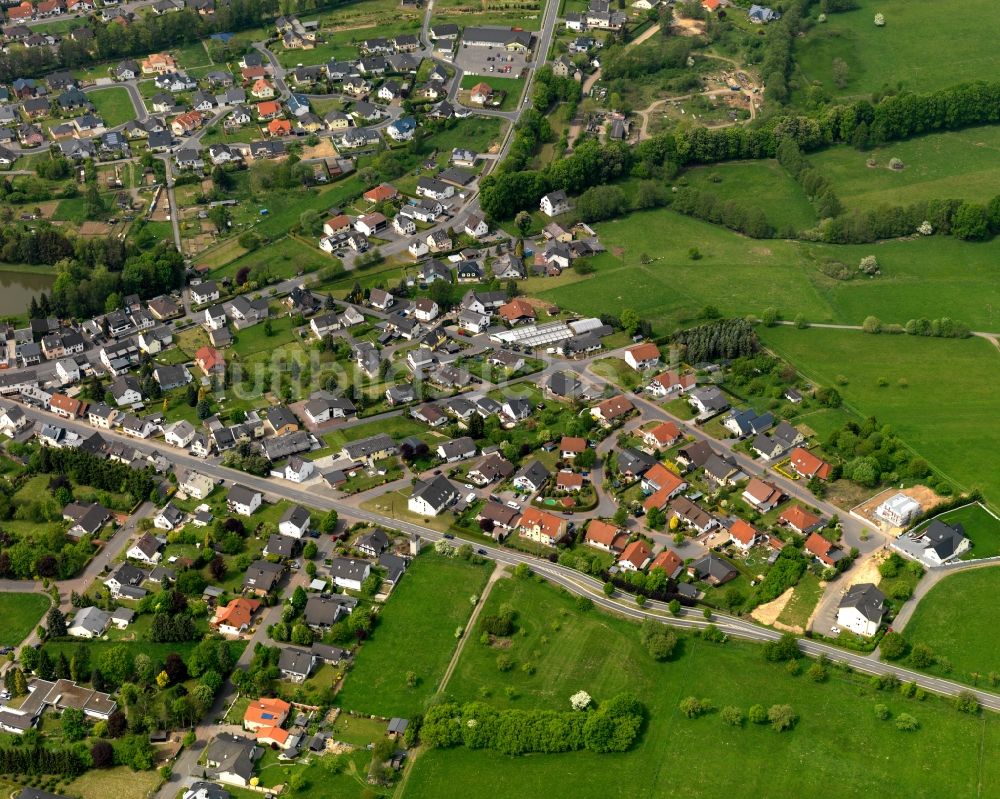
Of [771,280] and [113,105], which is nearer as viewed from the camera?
[771,280]

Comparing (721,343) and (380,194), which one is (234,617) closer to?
(721,343)

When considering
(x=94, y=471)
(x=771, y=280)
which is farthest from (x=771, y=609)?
(x=94, y=471)

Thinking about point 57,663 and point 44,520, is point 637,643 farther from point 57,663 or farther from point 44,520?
point 44,520

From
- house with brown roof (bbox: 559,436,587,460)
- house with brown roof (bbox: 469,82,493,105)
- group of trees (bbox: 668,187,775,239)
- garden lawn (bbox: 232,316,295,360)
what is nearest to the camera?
house with brown roof (bbox: 559,436,587,460)

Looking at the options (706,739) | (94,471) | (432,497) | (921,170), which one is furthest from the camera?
(921,170)

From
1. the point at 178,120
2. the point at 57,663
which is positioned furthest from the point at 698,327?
the point at 178,120

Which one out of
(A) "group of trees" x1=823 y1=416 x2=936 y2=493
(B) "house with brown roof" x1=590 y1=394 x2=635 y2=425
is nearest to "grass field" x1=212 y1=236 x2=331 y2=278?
(B) "house with brown roof" x1=590 y1=394 x2=635 y2=425

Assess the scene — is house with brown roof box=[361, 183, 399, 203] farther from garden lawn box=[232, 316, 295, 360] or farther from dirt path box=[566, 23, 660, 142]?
dirt path box=[566, 23, 660, 142]
